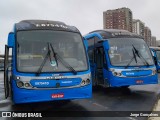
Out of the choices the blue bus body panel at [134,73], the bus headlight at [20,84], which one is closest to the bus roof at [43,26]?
the bus headlight at [20,84]

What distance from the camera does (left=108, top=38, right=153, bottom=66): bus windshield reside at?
1127 cm

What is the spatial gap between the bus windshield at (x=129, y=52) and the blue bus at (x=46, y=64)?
283 centimetres

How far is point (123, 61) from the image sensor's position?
11266mm

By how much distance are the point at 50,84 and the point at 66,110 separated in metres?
1.27

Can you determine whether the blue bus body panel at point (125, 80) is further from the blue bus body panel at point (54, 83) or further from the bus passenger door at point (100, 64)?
the blue bus body panel at point (54, 83)

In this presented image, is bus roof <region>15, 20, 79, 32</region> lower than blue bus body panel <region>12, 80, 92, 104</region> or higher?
higher

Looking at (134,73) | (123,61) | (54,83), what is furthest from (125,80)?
(54,83)

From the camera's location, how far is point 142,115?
7.64m

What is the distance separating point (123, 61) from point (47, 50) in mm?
4087

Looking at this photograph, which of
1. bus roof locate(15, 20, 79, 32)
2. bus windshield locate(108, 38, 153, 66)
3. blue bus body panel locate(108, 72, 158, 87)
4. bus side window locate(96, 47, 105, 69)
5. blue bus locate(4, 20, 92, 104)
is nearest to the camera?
blue bus locate(4, 20, 92, 104)

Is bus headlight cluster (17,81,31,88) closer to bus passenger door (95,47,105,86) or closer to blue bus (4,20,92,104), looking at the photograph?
blue bus (4,20,92,104)

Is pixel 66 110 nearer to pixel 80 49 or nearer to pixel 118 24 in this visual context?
pixel 80 49

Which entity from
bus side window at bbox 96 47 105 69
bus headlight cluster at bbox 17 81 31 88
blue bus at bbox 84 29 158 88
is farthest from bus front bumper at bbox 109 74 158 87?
bus headlight cluster at bbox 17 81 31 88

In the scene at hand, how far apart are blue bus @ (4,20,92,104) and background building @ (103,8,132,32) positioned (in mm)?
41339
